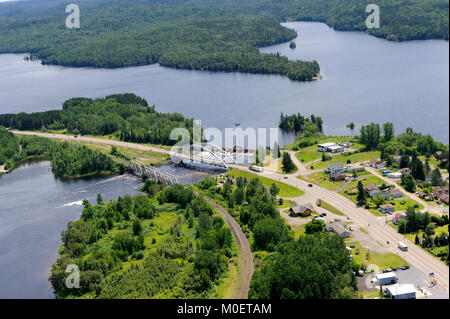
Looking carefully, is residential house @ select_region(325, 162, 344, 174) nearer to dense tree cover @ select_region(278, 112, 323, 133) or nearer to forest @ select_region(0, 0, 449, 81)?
dense tree cover @ select_region(278, 112, 323, 133)

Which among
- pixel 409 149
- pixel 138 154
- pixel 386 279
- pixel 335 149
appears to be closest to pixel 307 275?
pixel 386 279

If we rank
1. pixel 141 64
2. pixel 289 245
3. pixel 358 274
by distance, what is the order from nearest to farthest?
pixel 358 274, pixel 289 245, pixel 141 64

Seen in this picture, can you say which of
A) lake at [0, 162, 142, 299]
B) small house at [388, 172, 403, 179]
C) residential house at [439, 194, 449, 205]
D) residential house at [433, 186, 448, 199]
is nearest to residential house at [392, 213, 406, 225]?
residential house at [439, 194, 449, 205]

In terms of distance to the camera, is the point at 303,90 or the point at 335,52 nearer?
the point at 303,90

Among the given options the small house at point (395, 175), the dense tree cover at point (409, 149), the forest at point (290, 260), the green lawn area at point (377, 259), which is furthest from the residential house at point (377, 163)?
the green lawn area at point (377, 259)
